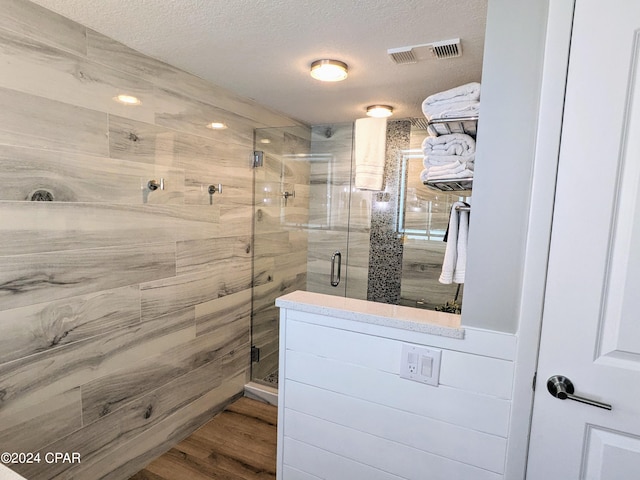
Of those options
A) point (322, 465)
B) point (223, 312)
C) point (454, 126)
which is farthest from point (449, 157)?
point (223, 312)

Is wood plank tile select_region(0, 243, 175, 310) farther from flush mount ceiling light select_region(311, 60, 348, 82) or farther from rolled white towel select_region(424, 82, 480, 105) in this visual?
rolled white towel select_region(424, 82, 480, 105)

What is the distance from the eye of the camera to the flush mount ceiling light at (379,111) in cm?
264

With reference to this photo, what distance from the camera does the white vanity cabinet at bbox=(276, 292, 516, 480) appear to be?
1.14 meters

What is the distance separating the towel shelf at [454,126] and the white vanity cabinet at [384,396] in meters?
0.71

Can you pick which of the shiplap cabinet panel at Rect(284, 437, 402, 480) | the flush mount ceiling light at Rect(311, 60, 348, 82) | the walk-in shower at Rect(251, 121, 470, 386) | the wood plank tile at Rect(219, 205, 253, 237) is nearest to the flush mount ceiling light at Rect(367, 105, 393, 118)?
the walk-in shower at Rect(251, 121, 470, 386)

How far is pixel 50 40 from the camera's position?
1.44 m

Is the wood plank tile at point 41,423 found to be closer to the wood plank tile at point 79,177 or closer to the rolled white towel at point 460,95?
the wood plank tile at point 79,177

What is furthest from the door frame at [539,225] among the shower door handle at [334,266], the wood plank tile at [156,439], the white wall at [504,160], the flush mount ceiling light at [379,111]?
the shower door handle at [334,266]

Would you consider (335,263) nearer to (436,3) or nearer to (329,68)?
(329,68)

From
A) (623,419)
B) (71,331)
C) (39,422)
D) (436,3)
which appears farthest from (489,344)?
(39,422)

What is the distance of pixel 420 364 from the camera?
122cm

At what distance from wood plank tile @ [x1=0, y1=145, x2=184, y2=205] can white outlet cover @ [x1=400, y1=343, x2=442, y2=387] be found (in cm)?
158

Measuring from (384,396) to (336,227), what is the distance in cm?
213

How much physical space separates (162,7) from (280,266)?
2116mm
